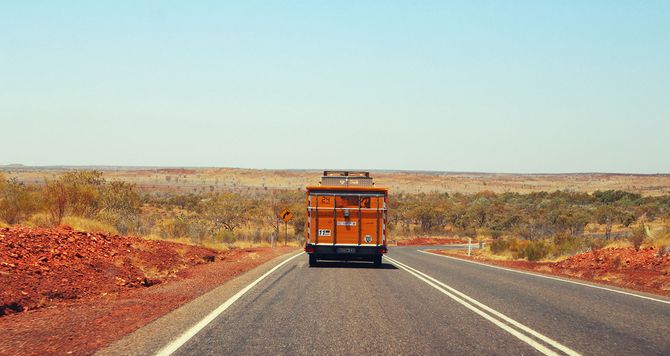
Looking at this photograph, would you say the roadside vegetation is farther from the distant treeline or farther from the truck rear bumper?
the truck rear bumper

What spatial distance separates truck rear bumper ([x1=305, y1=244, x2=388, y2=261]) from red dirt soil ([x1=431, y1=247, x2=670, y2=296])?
6073 millimetres

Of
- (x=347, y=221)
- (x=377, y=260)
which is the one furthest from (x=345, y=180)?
(x=377, y=260)

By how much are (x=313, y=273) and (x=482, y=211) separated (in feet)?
182

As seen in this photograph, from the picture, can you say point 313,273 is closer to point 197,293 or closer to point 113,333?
point 197,293

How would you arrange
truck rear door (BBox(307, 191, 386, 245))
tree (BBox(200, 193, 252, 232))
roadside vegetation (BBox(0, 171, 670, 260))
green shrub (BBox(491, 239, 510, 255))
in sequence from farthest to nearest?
tree (BBox(200, 193, 252, 232)), green shrub (BBox(491, 239, 510, 255)), roadside vegetation (BBox(0, 171, 670, 260)), truck rear door (BBox(307, 191, 386, 245))

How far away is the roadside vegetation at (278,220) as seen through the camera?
87.1 ft

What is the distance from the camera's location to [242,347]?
6.71 m

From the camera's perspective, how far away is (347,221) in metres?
19.6

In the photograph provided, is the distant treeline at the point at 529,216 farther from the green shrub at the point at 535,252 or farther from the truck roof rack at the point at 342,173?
the truck roof rack at the point at 342,173

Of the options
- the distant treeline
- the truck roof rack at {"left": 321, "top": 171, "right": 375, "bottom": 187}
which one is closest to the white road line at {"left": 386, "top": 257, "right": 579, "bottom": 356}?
the truck roof rack at {"left": 321, "top": 171, "right": 375, "bottom": 187}

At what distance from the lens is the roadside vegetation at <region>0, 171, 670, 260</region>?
2656 centimetres

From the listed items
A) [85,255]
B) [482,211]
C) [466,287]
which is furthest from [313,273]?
[482,211]

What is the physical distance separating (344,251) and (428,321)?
35.8 ft

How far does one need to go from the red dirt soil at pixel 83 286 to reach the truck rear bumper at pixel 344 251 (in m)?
2.18
